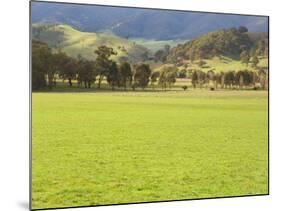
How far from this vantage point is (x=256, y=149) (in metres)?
6.47

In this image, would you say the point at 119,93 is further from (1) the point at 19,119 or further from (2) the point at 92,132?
(1) the point at 19,119

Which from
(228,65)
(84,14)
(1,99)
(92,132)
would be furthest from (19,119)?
(228,65)

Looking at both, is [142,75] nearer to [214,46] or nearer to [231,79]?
[214,46]

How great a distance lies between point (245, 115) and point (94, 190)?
190 centimetres

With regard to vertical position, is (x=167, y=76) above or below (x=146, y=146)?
above

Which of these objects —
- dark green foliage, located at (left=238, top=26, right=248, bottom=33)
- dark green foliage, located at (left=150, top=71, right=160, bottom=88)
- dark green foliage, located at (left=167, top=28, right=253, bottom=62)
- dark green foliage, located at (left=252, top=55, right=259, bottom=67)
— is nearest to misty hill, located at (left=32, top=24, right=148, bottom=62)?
dark green foliage, located at (left=150, top=71, right=160, bottom=88)

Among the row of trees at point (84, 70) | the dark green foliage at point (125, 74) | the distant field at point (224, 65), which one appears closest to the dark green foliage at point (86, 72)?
the row of trees at point (84, 70)

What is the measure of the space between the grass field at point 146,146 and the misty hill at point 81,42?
1.33 ft

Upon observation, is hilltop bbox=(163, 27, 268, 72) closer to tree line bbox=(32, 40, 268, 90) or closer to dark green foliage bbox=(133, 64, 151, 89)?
tree line bbox=(32, 40, 268, 90)

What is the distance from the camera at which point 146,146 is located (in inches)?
239

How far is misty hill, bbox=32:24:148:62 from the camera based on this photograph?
5703mm

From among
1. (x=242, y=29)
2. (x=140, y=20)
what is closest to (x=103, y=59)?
(x=140, y=20)

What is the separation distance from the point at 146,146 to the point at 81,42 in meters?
1.23

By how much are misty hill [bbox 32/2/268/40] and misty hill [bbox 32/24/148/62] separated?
59mm
